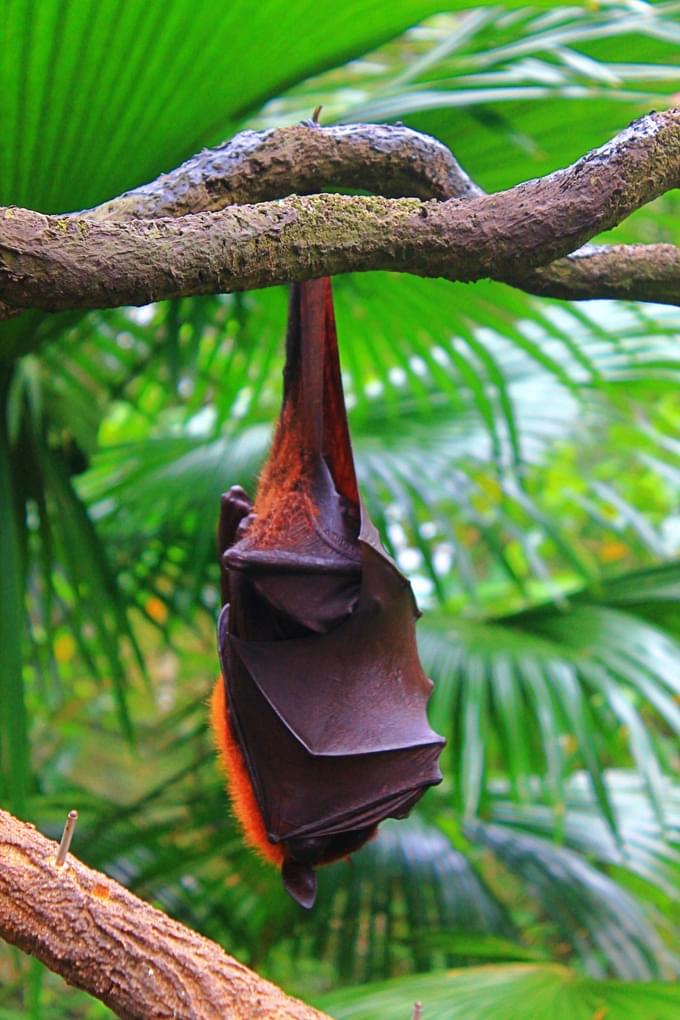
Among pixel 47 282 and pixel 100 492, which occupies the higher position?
pixel 47 282

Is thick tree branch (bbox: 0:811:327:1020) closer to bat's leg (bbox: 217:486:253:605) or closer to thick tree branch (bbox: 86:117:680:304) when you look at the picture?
thick tree branch (bbox: 86:117:680:304)

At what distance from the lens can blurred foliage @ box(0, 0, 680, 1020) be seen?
4.21 feet

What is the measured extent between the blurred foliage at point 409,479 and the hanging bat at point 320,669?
0.29 m

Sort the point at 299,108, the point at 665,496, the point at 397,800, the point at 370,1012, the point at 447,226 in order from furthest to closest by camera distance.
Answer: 1. the point at 665,496
2. the point at 299,108
3. the point at 370,1012
4. the point at 397,800
5. the point at 447,226

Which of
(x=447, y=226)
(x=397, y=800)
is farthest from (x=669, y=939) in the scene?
(x=447, y=226)

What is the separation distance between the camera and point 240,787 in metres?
1.55

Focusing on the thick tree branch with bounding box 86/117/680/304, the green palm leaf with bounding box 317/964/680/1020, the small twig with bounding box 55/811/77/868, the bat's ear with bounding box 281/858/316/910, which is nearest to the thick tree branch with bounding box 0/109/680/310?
the thick tree branch with bounding box 86/117/680/304

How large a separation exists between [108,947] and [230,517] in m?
0.75

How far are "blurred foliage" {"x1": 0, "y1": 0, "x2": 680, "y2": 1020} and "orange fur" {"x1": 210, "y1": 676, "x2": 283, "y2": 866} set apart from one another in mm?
203

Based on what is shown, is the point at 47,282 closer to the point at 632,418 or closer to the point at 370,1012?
the point at 370,1012

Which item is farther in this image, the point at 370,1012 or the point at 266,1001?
the point at 370,1012

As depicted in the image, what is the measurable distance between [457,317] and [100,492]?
31.7 inches

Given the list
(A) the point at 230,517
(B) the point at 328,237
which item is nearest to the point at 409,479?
(A) the point at 230,517

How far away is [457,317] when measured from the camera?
1.77 meters
